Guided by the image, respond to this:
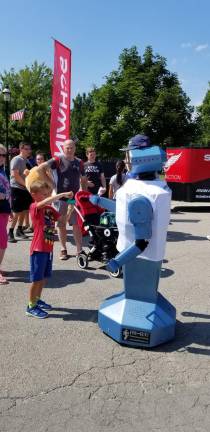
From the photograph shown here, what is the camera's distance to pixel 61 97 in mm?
9727

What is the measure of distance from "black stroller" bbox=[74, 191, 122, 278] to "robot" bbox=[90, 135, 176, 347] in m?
2.39

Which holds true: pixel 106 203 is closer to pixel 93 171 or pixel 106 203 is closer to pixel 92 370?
pixel 92 370

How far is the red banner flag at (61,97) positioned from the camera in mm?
9492

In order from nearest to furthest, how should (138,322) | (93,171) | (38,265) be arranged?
(138,322) < (38,265) < (93,171)

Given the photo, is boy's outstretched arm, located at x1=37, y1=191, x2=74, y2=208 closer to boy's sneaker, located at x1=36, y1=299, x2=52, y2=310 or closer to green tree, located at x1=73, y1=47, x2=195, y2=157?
boy's sneaker, located at x1=36, y1=299, x2=52, y2=310

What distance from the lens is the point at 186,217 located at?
1178 cm

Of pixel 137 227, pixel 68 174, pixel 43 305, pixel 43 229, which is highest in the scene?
pixel 68 174

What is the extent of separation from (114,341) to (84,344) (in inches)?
10.3

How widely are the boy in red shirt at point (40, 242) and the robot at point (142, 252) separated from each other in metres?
0.75

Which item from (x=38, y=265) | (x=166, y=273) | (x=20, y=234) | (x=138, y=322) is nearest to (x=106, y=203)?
(x=38, y=265)

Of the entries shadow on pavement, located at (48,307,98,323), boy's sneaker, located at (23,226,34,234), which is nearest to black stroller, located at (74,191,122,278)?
shadow on pavement, located at (48,307,98,323)

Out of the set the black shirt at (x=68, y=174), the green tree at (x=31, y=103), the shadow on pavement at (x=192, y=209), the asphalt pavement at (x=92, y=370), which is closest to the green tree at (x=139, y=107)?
the green tree at (x=31, y=103)

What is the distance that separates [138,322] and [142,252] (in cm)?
58

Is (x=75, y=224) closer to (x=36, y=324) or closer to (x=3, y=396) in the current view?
(x=36, y=324)
